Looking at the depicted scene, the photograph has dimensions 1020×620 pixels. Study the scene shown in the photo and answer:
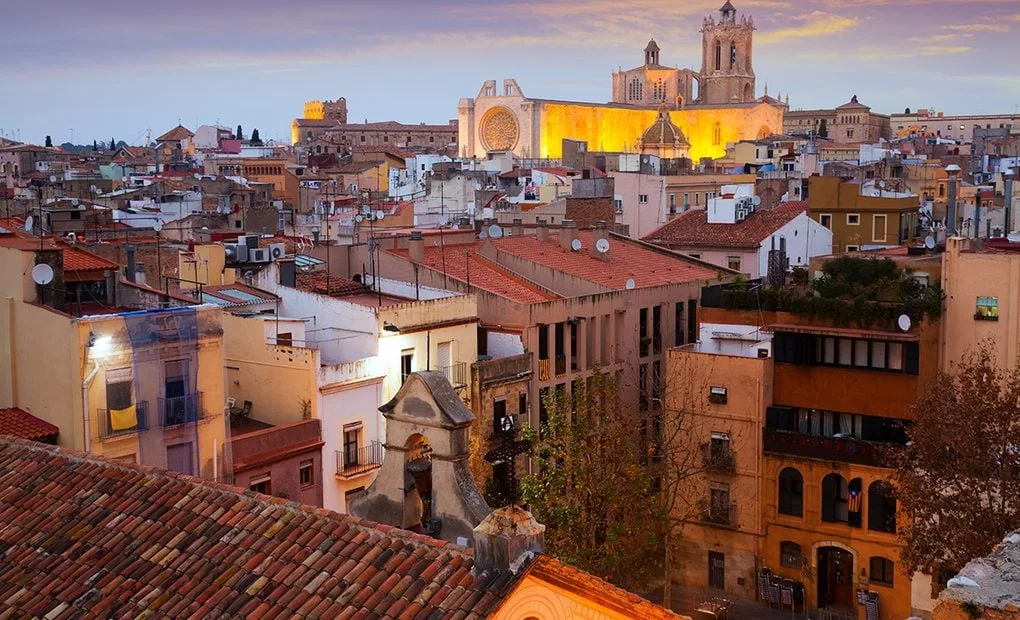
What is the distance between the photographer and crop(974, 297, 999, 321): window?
25.5 metres

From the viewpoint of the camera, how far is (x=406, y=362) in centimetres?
2455

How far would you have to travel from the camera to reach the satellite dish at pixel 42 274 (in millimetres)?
19656

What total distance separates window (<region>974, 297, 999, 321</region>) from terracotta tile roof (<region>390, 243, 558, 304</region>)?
29.6 feet

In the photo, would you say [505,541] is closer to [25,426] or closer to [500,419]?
[25,426]

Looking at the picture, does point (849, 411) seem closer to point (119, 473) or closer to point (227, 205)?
point (119, 473)

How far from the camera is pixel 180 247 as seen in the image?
35.3 metres

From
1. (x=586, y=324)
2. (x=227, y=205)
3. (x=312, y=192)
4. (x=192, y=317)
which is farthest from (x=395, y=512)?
(x=312, y=192)

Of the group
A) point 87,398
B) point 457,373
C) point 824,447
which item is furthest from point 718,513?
point 87,398

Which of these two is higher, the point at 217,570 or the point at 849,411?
the point at 217,570

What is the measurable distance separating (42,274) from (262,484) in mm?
4805

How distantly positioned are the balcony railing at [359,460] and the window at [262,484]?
1659 millimetres

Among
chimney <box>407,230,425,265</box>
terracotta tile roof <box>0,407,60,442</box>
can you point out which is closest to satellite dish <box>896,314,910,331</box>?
chimney <box>407,230,425,265</box>

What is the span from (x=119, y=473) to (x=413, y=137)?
462 feet

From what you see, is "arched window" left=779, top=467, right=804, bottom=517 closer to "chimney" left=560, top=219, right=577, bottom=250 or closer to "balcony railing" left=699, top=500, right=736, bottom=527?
"balcony railing" left=699, top=500, right=736, bottom=527
